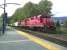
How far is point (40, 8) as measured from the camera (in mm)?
106500

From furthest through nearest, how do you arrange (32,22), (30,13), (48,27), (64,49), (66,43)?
(30,13), (32,22), (48,27), (66,43), (64,49)

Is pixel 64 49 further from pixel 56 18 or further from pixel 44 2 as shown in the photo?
pixel 44 2

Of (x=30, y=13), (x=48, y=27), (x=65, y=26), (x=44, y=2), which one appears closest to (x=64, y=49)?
(x=48, y=27)

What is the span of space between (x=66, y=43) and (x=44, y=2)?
94.6 m

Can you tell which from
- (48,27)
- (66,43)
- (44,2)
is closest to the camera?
(66,43)

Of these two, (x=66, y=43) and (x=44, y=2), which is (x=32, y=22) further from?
(x=44, y=2)

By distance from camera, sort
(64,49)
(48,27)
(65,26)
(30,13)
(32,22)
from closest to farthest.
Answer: (64,49) < (48,27) < (65,26) < (32,22) < (30,13)

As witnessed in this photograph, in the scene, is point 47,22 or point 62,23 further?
point 62,23

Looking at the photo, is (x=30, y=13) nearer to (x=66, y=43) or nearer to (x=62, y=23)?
(x=62, y=23)

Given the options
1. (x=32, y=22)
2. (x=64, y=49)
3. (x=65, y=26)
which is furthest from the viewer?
(x=32, y=22)

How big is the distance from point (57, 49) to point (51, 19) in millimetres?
35507

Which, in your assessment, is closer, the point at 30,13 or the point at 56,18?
the point at 56,18

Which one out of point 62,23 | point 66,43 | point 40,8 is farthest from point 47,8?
point 66,43

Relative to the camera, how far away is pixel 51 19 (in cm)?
5222
